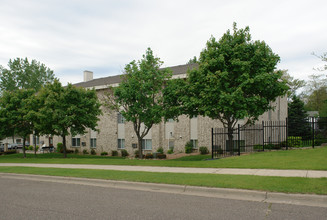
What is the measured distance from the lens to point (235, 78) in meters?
17.1

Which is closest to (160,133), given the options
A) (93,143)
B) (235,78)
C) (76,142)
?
(93,143)

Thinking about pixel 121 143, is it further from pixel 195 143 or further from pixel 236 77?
pixel 236 77

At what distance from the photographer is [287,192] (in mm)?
7188

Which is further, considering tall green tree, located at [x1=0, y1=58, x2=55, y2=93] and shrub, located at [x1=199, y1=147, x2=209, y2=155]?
tall green tree, located at [x1=0, y1=58, x2=55, y2=93]

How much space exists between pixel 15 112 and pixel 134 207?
84.7ft

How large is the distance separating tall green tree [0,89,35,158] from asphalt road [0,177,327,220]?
2112cm

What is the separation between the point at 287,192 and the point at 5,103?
97.2 ft

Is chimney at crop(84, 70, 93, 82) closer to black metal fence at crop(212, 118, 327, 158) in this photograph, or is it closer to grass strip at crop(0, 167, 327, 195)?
black metal fence at crop(212, 118, 327, 158)

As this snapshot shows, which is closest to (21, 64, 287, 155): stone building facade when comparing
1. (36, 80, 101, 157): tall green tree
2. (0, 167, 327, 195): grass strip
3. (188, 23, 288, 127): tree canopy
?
(36, 80, 101, 157): tall green tree

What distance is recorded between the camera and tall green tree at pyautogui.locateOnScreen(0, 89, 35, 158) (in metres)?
27.9

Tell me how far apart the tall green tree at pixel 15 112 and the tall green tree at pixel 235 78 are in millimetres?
18017

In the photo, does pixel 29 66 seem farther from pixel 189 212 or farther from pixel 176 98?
pixel 189 212

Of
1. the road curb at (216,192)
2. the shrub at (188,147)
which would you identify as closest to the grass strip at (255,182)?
the road curb at (216,192)

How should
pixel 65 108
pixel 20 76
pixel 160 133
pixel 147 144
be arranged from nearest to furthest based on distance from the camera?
pixel 65 108 < pixel 160 133 < pixel 147 144 < pixel 20 76
